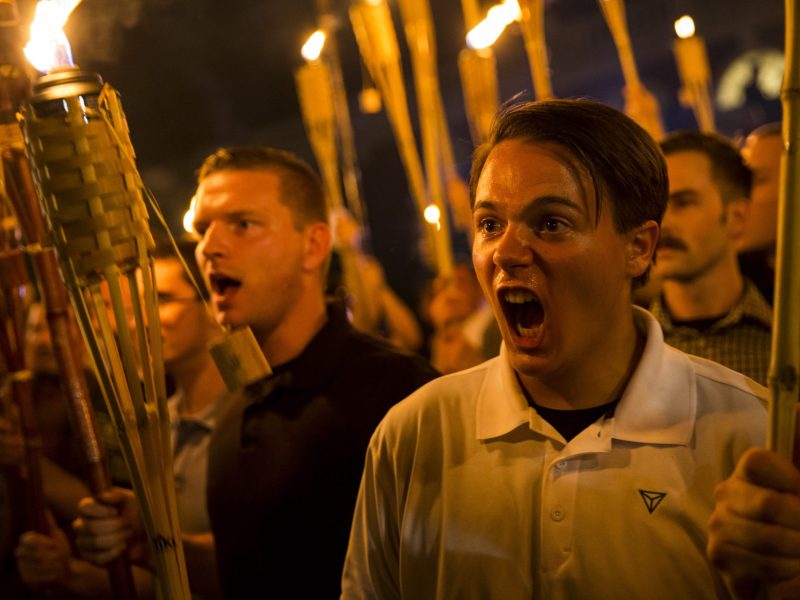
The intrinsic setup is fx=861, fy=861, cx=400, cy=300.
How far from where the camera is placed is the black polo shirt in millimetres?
1975

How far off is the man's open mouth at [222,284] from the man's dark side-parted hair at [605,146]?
92cm

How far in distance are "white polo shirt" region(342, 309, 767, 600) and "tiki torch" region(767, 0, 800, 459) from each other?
0.81 feet

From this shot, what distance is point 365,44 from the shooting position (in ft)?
11.3

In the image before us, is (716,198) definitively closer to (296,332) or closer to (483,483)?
(296,332)

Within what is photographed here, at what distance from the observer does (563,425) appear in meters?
1.41

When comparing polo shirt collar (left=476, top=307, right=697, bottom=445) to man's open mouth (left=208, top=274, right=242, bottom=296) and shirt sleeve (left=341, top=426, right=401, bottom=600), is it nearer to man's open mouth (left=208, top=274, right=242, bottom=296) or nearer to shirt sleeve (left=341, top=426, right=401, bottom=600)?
shirt sleeve (left=341, top=426, right=401, bottom=600)

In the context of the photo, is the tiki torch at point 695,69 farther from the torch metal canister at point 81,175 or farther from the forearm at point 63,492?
the torch metal canister at point 81,175

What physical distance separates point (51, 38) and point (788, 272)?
109cm

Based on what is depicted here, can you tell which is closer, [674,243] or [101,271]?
[101,271]

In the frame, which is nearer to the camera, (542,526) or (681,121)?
(542,526)

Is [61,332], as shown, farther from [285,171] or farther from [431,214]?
[431,214]

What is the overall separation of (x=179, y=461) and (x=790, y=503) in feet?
6.67

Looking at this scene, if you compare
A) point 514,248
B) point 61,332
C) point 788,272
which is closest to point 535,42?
point 514,248

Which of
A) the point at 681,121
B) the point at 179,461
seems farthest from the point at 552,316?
the point at 681,121
